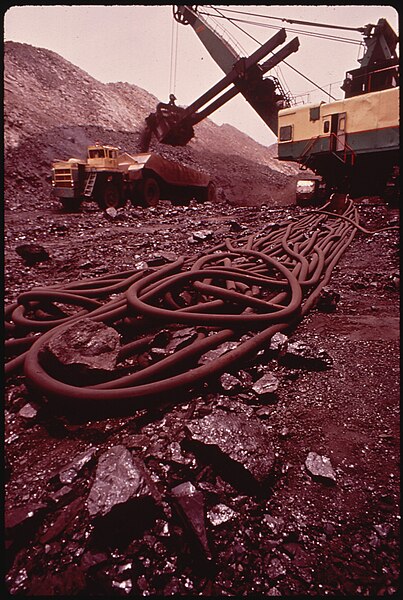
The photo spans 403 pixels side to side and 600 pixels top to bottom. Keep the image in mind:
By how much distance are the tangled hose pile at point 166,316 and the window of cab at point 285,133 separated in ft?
31.3

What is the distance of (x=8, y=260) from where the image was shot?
14.5 feet

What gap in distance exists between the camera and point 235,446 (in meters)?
1.30

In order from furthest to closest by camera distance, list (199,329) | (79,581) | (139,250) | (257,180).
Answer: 1. (257,180)
2. (139,250)
3. (199,329)
4. (79,581)

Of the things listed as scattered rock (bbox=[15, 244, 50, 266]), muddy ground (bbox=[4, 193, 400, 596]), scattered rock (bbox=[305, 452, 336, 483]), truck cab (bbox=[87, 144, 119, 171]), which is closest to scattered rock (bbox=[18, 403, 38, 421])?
muddy ground (bbox=[4, 193, 400, 596])

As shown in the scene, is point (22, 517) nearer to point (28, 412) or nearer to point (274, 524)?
point (28, 412)

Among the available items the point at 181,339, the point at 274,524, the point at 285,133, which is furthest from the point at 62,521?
the point at 285,133

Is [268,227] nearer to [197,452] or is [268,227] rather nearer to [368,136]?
[197,452]

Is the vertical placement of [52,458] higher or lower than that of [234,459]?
lower

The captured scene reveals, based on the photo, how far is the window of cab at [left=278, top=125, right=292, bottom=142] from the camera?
11008mm

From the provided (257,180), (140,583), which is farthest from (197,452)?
(257,180)

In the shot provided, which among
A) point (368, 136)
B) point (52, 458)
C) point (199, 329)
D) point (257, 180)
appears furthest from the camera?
point (257, 180)

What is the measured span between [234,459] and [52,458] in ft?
2.62

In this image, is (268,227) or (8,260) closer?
(8,260)

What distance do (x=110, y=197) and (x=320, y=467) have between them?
32.5 ft
